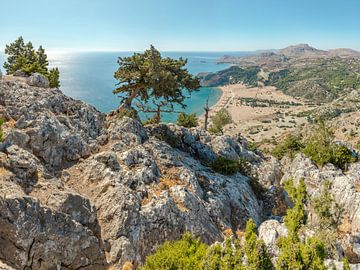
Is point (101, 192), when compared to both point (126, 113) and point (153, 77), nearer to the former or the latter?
point (126, 113)

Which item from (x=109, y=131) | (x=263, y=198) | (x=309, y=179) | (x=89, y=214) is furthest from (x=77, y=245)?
(x=309, y=179)

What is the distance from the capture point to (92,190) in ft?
73.0

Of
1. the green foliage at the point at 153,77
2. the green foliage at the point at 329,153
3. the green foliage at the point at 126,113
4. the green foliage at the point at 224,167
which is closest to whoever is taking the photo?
the green foliage at the point at 224,167

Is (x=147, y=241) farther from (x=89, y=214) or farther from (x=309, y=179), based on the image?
(x=309, y=179)

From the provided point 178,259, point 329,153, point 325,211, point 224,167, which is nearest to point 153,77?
point 224,167

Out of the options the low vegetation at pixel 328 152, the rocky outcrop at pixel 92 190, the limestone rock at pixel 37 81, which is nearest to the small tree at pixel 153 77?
the rocky outcrop at pixel 92 190

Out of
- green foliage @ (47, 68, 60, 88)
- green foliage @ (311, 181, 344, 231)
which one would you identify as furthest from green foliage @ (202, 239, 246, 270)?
green foliage @ (47, 68, 60, 88)

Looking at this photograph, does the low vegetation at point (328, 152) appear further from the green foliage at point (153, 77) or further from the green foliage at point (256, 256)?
the green foliage at point (256, 256)

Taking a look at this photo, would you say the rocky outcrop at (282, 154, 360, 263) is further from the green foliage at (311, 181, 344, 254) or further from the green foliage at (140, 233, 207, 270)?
the green foliage at (140, 233, 207, 270)

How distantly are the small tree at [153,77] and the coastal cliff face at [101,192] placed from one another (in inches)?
210

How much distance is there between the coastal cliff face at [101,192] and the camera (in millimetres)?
16344

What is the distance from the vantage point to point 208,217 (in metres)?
24.9

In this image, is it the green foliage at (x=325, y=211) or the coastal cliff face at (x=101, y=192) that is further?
the green foliage at (x=325, y=211)

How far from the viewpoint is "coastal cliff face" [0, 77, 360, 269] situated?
16.3 m
